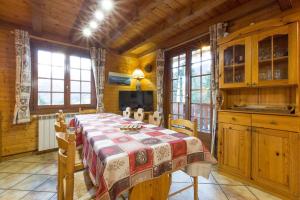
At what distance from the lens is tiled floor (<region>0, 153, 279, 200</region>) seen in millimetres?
1851

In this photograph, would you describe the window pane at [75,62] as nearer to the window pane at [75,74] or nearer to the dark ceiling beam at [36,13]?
the window pane at [75,74]

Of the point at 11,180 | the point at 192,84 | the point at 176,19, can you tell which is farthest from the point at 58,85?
A: the point at 192,84

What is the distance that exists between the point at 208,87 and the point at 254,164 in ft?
5.06

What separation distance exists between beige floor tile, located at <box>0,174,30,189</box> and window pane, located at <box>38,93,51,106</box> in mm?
1530

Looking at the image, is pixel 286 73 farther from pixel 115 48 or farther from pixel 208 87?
pixel 115 48

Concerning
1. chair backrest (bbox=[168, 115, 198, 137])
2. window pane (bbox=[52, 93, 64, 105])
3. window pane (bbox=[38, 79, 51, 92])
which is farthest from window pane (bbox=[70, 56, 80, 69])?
chair backrest (bbox=[168, 115, 198, 137])

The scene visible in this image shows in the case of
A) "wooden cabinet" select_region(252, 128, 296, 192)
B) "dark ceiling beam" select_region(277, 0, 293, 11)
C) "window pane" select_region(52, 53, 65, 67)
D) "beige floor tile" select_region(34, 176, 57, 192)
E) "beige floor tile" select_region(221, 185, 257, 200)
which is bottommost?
"beige floor tile" select_region(34, 176, 57, 192)

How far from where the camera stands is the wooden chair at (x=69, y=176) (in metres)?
0.94

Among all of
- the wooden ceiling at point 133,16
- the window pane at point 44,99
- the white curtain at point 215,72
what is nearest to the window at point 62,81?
the window pane at point 44,99

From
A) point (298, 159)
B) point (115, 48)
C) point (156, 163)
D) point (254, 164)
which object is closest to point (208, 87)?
point (254, 164)

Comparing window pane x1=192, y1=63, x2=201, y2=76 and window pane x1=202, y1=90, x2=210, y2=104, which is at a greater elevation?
window pane x1=192, y1=63, x2=201, y2=76

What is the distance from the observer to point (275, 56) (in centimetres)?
198

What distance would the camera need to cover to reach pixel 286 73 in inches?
74.0

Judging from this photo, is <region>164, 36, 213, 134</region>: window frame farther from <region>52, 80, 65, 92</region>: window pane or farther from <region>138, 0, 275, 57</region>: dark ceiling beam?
<region>52, 80, 65, 92</region>: window pane
